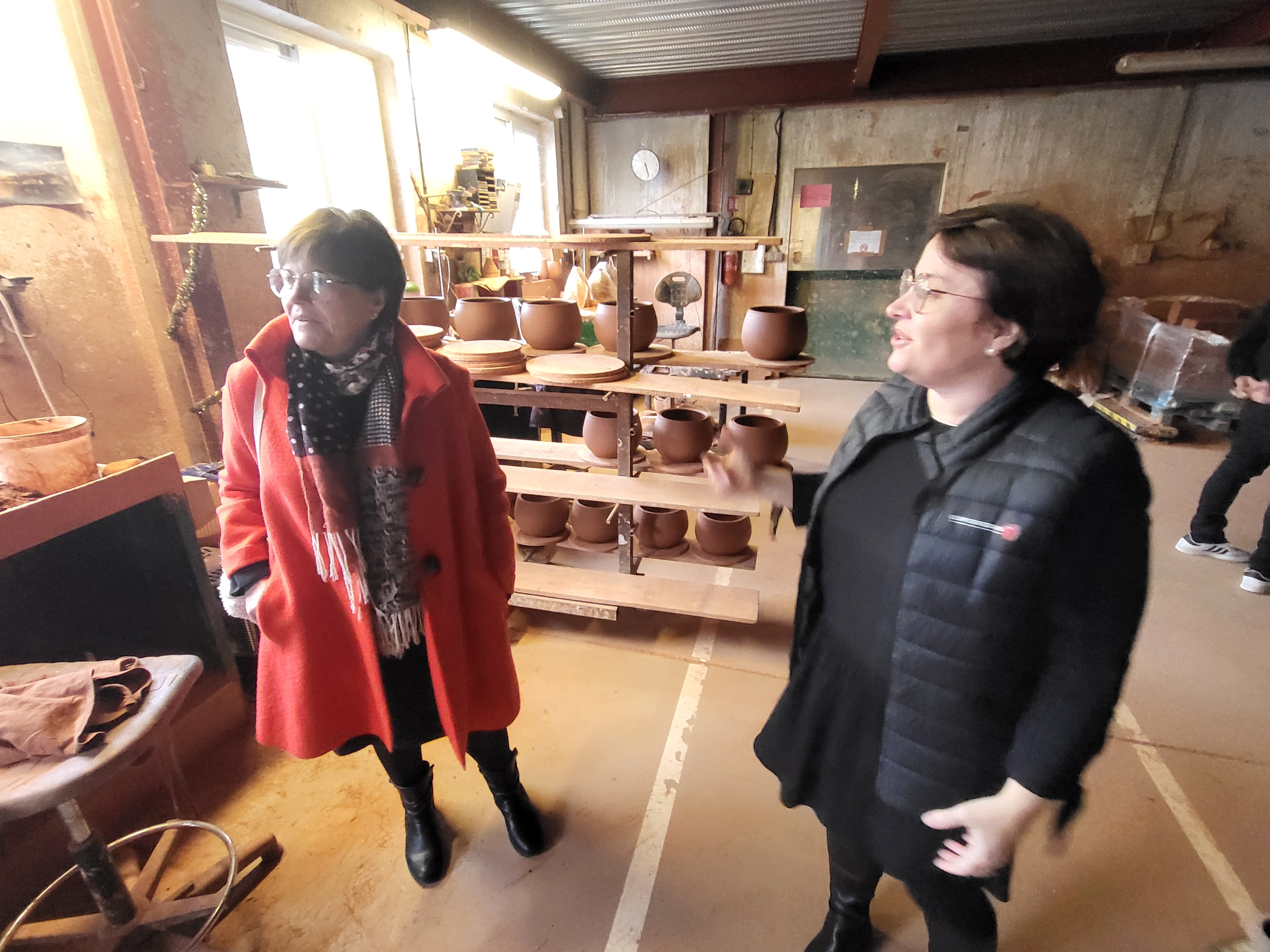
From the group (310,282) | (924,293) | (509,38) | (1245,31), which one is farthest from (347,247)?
(1245,31)

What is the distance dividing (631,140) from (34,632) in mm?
6260

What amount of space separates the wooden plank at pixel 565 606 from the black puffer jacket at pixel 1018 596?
5.04ft

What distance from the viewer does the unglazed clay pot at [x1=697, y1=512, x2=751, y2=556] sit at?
2.36 metres

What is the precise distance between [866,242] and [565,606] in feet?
17.5

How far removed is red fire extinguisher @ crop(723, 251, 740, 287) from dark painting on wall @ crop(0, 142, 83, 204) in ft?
17.8

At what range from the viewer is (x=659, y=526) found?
247 centimetres

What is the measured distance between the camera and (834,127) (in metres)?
5.74

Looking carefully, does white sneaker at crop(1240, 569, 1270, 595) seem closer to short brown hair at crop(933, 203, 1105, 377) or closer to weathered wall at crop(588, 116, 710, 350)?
short brown hair at crop(933, 203, 1105, 377)

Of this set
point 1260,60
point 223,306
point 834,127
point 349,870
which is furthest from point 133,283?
point 1260,60

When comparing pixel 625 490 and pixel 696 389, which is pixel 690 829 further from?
pixel 696 389

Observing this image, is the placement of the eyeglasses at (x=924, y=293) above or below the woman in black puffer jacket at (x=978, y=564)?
above

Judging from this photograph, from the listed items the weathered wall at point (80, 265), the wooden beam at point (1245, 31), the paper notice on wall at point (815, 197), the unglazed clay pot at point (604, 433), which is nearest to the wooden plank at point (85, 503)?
the weathered wall at point (80, 265)

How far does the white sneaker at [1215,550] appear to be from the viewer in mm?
2941

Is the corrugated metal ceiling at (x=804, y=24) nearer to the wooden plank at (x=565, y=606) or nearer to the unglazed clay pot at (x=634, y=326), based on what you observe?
the unglazed clay pot at (x=634, y=326)
